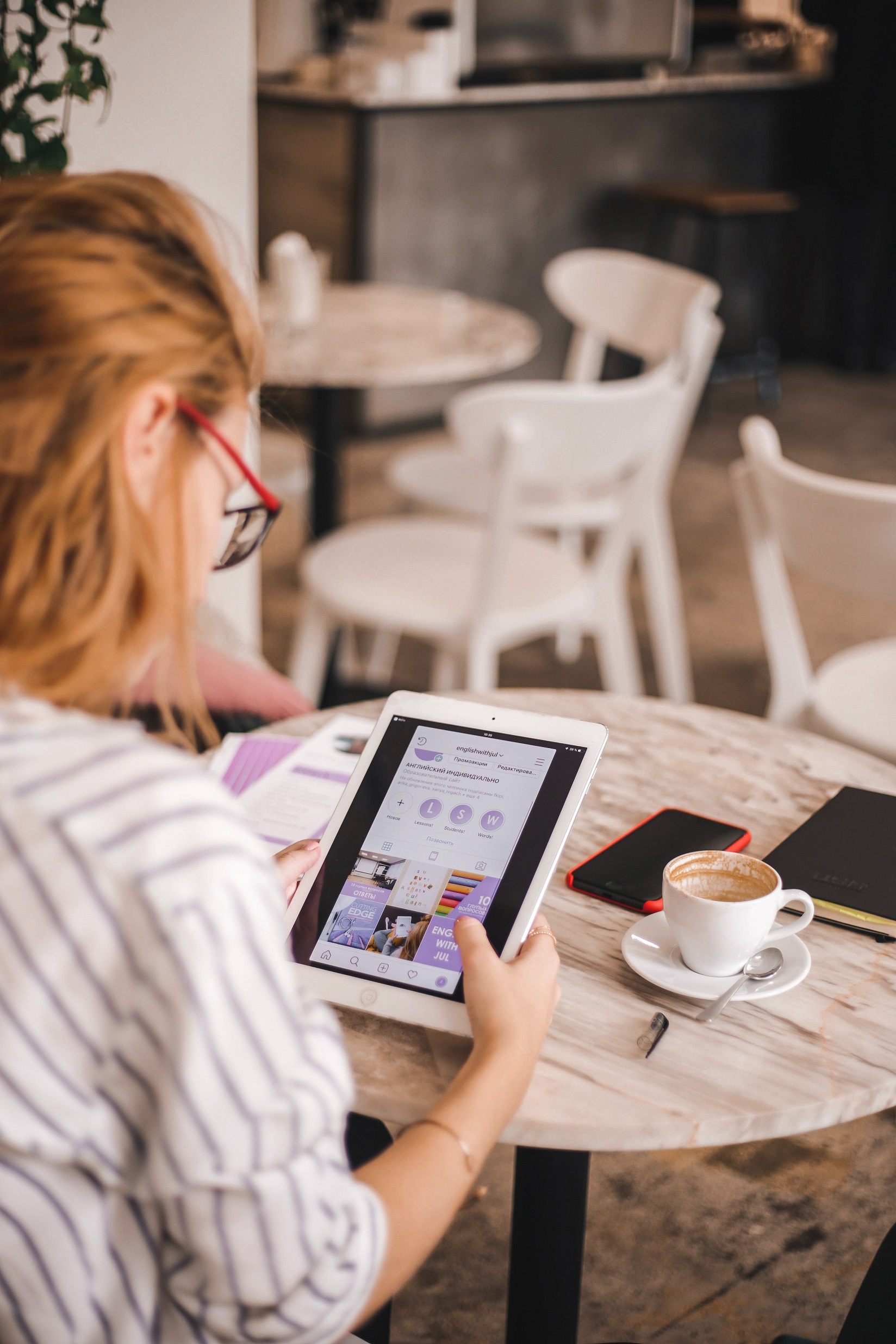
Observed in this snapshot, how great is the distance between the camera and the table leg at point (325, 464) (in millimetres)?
2865

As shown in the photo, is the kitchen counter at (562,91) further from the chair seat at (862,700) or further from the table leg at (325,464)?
the chair seat at (862,700)

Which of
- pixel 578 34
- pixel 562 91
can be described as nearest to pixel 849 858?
pixel 562 91

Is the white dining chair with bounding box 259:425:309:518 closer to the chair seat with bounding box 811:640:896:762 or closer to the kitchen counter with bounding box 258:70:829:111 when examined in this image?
the chair seat with bounding box 811:640:896:762

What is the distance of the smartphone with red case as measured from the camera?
103 centimetres

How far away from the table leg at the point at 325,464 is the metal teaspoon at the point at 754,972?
2.05 m

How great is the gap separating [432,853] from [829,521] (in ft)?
3.16

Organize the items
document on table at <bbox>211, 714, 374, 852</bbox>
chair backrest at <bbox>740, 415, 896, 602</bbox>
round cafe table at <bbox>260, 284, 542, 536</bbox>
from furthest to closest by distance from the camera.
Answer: round cafe table at <bbox>260, 284, 542, 536</bbox>
chair backrest at <bbox>740, 415, 896, 602</bbox>
document on table at <bbox>211, 714, 374, 852</bbox>

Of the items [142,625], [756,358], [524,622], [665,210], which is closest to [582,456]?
[524,622]

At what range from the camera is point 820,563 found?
1746mm

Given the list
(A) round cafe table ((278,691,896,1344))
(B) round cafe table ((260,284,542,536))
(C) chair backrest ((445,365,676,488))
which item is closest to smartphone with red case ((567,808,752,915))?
(A) round cafe table ((278,691,896,1344))

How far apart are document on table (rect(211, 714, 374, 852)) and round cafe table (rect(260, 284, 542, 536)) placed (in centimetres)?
106

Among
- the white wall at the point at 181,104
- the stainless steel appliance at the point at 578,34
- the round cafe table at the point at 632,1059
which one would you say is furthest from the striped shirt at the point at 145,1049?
the stainless steel appliance at the point at 578,34

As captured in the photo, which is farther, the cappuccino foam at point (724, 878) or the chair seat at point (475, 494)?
the chair seat at point (475, 494)

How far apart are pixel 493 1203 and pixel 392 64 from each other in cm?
420
